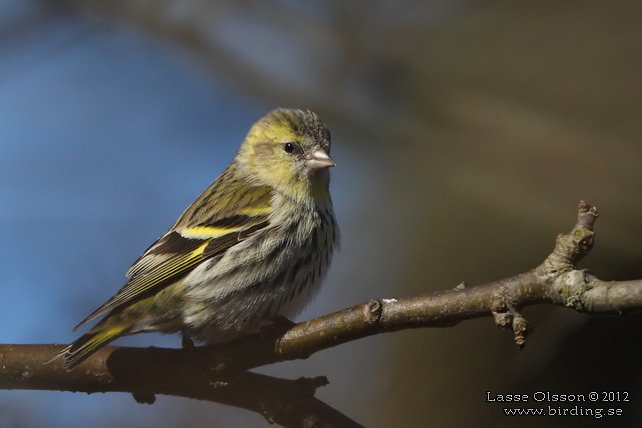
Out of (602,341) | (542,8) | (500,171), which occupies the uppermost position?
(542,8)

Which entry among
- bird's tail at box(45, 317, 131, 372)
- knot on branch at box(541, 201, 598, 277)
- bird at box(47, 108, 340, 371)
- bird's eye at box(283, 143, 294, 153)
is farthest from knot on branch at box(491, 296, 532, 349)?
bird's eye at box(283, 143, 294, 153)

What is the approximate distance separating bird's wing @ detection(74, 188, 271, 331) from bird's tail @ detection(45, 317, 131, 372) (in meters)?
0.14

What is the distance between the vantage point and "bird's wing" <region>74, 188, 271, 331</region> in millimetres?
3520

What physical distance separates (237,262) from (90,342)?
834mm

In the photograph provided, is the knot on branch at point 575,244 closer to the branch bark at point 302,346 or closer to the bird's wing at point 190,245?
the branch bark at point 302,346

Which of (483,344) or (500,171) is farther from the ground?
(500,171)

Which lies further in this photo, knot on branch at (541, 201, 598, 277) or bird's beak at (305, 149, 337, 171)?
bird's beak at (305, 149, 337, 171)

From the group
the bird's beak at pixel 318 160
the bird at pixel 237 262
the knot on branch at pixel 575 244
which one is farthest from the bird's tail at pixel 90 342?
the knot on branch at pixel 575 244

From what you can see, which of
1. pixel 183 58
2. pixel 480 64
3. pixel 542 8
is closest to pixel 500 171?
pixel 480 64

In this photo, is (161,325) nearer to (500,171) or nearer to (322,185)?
(322,185)

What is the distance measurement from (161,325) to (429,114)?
2720mm

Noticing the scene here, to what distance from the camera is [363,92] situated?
5680 mm

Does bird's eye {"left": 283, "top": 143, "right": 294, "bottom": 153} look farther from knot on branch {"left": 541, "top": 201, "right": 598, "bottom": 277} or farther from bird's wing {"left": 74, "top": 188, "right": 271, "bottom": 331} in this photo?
knot on branch {"left": 541, "top": 201, "right": 598, "bottom": 277}

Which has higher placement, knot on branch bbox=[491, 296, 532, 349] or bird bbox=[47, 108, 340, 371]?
bird bbox=[47, 108, 340, 371]
